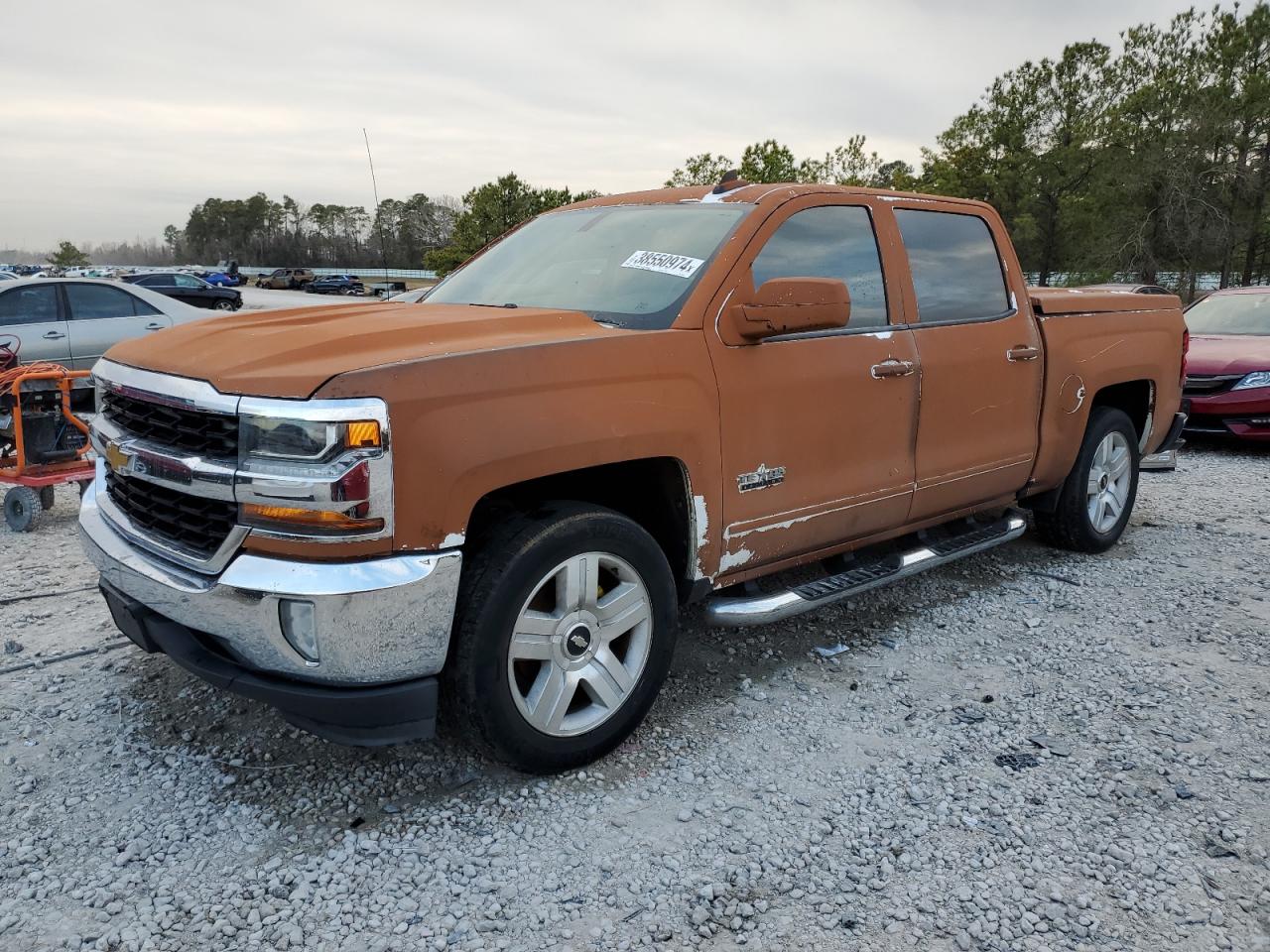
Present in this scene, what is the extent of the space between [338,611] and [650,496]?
1224 mm

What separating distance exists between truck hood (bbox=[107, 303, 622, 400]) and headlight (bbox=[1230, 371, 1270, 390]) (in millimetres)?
7934

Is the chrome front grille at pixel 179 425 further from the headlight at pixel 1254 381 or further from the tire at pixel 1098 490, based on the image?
the headlight at pixel 1254 381

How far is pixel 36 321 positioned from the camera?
9.84 meters

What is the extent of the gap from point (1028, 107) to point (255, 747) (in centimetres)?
4953

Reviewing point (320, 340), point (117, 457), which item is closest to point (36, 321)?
point (117, 457)

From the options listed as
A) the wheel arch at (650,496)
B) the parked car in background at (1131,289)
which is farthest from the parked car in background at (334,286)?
the wheel arch at (650,496)

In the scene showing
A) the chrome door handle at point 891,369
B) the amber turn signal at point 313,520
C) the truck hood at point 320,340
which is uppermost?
the truck hood at point 320,340

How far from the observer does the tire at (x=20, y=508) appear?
5895 millimetres

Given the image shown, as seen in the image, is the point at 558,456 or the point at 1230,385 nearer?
the point at 558,456

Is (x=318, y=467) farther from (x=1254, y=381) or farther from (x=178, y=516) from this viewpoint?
(x=1254, y=381)

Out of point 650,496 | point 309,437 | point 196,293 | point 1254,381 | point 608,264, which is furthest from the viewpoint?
point 196,293

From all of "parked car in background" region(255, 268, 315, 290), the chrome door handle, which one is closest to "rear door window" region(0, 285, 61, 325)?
the chrome door handle

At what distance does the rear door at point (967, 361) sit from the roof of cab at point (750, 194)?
9 cm

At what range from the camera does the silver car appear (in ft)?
31.7
